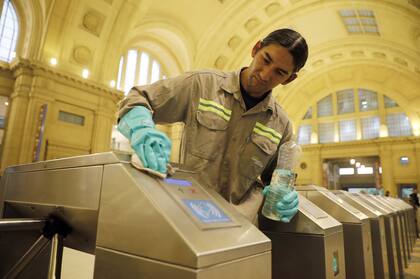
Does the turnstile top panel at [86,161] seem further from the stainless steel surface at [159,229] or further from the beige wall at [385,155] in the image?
the beige wall at [385,155]

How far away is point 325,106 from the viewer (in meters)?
20.3

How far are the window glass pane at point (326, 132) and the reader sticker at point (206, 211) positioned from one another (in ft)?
67.0

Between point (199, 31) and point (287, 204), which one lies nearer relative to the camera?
point (287, 204)

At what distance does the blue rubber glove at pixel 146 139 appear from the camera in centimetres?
100


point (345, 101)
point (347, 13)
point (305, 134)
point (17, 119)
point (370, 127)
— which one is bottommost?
point (17, 119)

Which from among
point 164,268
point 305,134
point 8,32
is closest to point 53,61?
point 8,32

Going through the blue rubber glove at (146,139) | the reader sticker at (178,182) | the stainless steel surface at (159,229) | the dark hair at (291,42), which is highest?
the dark hair at (291,42)

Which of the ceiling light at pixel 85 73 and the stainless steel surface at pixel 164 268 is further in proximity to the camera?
the ceiling light at pixel 85 73

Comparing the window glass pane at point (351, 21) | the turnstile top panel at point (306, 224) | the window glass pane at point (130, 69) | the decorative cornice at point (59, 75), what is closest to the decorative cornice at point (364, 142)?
the window glass pane at point (351, 21)

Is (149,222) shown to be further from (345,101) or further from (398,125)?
(345,101)

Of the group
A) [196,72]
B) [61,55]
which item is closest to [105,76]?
[61,55]

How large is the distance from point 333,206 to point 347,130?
18.9 meters

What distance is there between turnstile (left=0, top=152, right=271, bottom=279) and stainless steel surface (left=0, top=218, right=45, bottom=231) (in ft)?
0.26

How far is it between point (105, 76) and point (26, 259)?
9.71 meters
